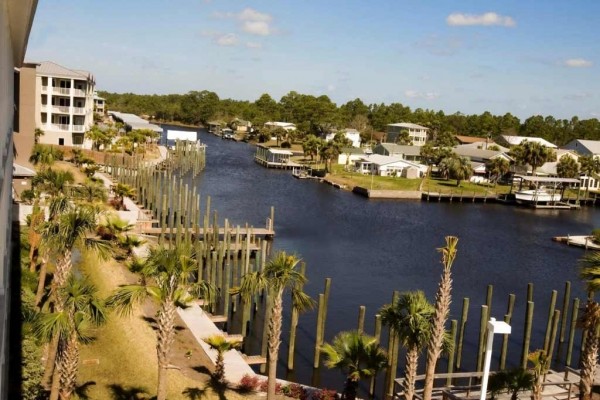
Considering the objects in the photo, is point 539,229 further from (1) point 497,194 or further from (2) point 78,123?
(2) point 78,123

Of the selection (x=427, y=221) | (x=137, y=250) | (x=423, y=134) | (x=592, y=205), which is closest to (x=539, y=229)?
(x=427, y=221)

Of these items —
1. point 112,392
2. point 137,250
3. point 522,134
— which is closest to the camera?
point 112,392

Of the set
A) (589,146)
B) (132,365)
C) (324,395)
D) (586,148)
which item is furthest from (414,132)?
(132,365)

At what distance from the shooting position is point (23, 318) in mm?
19234

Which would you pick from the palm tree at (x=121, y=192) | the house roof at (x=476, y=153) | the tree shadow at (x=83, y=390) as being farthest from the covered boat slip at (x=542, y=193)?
the tree shadow at (x=83, y=390)

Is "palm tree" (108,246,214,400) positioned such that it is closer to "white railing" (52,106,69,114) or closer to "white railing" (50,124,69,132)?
"white railing" (52,106,69,114)

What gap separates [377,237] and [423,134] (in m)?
89.7

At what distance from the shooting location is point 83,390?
838 inches

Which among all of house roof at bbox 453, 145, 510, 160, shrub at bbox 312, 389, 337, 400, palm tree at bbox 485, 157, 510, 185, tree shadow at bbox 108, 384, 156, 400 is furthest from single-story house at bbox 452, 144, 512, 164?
tree shadow at bbox 108, 384, 156, 400

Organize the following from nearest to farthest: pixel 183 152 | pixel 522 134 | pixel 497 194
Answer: pixel 497 194 < pixel 183 152 < pixel 522 134

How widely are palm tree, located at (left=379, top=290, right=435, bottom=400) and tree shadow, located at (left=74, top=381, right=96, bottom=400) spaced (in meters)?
10.7

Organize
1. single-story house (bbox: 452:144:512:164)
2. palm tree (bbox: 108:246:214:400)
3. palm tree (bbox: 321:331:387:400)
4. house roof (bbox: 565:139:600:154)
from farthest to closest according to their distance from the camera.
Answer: house roof (bbox: 565:139:600:154)
single-story house (bbox: 452:144:512:164)
palm tree (bbox: 321:331:387:400)
palm tree (bbox: 108:246:214:400)

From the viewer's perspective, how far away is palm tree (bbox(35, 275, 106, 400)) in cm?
1661

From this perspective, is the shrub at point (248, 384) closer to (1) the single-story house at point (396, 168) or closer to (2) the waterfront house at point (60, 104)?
(2) the waterfront house at point (60, 104)
